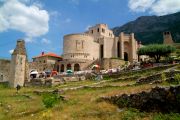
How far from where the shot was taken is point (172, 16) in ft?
654

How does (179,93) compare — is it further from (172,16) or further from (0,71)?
(172,16)

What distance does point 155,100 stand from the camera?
62.6 feet

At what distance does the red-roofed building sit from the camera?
235 ft

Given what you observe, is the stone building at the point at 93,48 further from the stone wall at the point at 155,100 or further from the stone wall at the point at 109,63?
the stone wall at the point at 155,100

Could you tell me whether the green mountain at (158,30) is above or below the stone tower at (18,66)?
above

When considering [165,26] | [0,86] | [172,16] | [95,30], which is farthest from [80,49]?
[172,16]

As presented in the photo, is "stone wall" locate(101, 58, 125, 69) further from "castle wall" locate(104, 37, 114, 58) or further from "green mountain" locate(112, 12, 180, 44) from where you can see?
"green mountain" locate(112, 12, 180, 44)

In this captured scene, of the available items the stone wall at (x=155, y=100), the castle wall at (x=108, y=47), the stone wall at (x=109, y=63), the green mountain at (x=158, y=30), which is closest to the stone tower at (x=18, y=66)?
the stone wall at (x=109, y=63)

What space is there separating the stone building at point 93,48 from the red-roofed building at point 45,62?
2.52 m

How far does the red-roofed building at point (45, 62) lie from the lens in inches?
2817

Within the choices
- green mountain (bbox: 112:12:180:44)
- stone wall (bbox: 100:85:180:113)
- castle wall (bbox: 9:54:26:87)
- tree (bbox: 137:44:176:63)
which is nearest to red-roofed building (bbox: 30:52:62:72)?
castle wall (bbox: 9:54:26:87)

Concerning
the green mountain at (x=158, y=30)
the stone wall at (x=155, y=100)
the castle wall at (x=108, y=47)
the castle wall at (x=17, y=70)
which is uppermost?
the green mountain at (x=158, y=30)

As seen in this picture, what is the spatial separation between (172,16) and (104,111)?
187358 mm

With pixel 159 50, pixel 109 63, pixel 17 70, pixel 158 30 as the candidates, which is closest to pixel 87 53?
pixel 109 63
